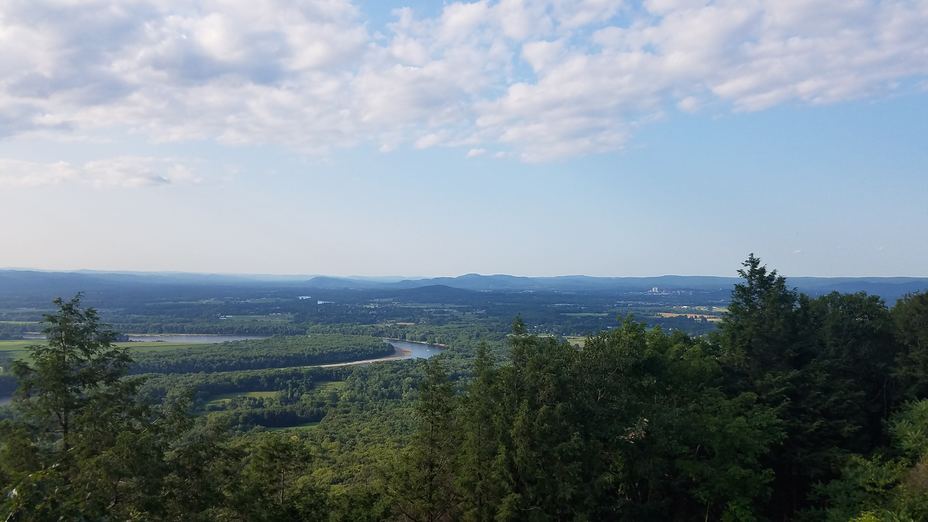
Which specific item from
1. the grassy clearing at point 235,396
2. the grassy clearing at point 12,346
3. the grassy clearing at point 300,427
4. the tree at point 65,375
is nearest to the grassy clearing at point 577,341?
the tree at point 65,375

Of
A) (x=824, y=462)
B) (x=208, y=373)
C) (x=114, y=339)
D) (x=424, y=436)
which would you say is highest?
(x=114, y=339)

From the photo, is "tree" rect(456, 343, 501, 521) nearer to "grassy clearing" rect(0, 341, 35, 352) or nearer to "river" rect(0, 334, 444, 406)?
"river" rect(0, 334, 444, 406)

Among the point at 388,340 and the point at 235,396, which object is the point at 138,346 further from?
the point at 388,340

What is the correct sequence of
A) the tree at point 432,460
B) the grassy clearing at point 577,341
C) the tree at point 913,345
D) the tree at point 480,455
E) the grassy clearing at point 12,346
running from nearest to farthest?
the tree at point 480,455, the tree at point 432,460, the grassy clearing at point 577,341, the tree at point 913,345, the grassy clearing at point 12,346

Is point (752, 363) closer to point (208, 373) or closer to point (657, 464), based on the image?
point (657, 464)

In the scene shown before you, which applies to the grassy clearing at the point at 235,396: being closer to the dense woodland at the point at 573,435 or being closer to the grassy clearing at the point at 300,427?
the grassy clearing at the point at 300,427

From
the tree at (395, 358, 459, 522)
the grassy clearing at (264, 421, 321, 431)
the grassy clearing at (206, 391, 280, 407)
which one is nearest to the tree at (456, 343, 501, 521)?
the tree at (395, 358, 459, 522)

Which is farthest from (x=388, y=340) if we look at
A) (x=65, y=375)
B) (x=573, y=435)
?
(x=65, y=375)

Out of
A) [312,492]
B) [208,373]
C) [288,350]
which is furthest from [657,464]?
[288,350]
